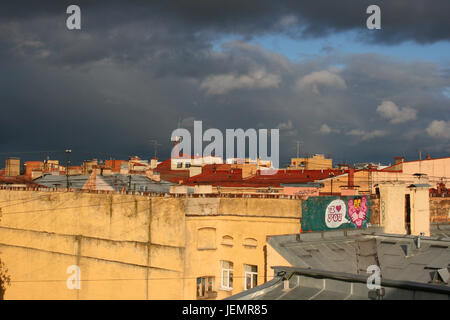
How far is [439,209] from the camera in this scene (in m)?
37.4

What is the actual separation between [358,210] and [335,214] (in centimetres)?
217

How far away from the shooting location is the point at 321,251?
78.7 feet

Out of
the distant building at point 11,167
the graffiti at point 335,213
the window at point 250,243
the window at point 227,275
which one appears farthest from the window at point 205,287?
the distant building at point 11,167

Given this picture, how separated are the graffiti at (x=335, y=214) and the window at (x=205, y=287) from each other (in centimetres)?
855

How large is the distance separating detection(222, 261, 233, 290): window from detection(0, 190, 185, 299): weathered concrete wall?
9.07 ft

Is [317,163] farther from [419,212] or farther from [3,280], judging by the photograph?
[3,280]

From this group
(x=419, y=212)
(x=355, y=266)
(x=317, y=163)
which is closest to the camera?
(x=355, y=266)

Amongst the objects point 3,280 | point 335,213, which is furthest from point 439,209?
point 3,280

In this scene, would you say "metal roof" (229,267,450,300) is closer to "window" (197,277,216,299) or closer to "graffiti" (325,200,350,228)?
"window" (197,277,216,299)

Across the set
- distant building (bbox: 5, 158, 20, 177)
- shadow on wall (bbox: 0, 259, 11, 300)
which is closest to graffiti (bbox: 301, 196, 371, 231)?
shadow on wall (bbox: 0, 259, 11, 300)

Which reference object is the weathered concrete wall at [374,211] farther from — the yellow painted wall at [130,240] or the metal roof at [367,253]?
the yellow painted wall at [130,240]

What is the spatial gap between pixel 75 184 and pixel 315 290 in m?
36.9
